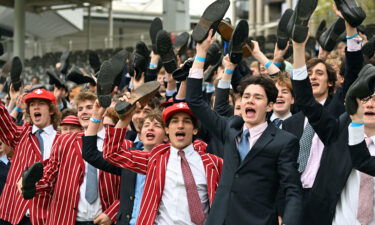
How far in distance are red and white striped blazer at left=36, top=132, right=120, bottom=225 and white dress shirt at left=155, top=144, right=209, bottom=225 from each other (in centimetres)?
117

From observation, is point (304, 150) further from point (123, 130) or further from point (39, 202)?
point (39, 202)

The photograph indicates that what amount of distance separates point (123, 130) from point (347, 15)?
1.96 m

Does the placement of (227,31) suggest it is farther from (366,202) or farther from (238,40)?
(366,202)

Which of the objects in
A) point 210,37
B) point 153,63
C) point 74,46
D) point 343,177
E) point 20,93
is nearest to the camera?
point 343,177

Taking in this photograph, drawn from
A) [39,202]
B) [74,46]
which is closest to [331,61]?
[39,202]

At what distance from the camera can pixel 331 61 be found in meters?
8.37

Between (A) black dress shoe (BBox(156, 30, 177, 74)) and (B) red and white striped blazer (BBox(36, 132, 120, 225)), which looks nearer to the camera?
(B) red and white striped blazer (BBox(36, 132, 120, 225))

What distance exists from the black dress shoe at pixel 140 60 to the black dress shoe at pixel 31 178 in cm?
206

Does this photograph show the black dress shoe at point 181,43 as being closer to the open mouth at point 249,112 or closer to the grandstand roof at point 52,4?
the open mouth at point 249,112

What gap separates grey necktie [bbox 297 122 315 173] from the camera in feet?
20.6

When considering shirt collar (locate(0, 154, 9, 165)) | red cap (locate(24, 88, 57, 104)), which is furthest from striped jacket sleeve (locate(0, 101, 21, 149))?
shirt collar (locate(0, 154, 9, 165))

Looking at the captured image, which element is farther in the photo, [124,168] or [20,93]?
[20,93]

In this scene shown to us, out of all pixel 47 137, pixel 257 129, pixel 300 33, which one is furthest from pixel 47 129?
pixel 300 33

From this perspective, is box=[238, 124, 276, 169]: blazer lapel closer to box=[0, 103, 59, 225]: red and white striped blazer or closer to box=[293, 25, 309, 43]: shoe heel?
box=[293, 25, 309, 43]: shoe heel
